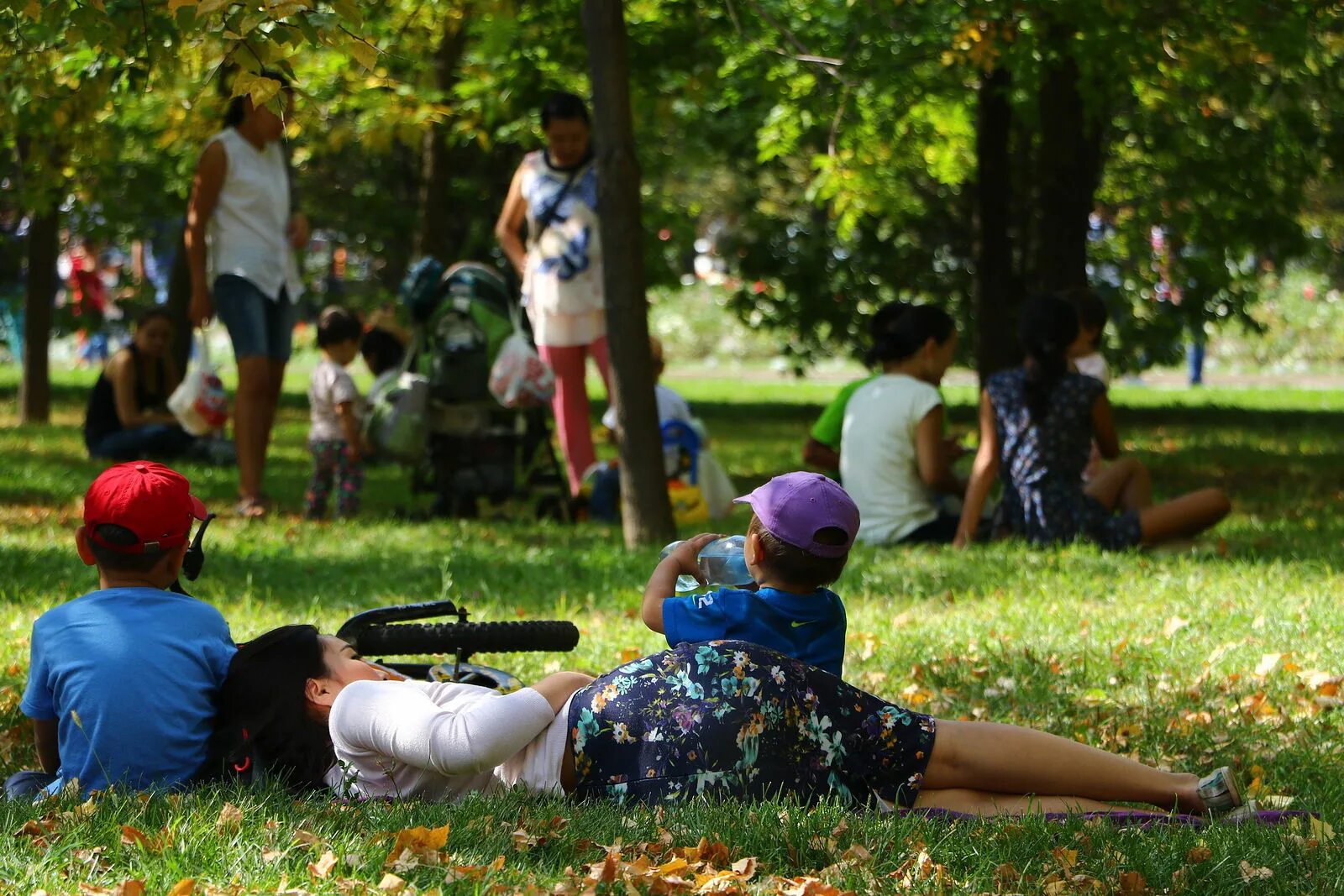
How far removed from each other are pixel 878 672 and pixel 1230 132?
12150 mm

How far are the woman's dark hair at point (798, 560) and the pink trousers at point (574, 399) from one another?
5787 millimetres

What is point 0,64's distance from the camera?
6.80 meters

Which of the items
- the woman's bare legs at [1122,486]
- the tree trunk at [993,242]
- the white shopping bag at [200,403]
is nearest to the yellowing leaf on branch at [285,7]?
the woman's bare legs at [1122,486]

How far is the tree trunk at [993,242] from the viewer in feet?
48.7

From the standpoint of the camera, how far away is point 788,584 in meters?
4.38

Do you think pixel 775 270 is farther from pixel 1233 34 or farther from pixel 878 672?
pixel 878 672

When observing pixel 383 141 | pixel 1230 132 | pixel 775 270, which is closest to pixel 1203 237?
pixel 1230 132

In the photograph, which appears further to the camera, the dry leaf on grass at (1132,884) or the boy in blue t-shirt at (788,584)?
the boy in blue t-shirt at (788,584)

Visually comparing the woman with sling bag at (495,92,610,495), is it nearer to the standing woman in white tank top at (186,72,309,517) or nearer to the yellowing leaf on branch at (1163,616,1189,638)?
the standing woman in white tank top at (186,72,309,517)

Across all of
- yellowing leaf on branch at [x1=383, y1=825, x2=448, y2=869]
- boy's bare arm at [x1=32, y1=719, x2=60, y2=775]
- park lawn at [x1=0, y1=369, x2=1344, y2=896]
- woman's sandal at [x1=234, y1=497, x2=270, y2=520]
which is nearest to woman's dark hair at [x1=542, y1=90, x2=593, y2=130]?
park lawn at [x1=0, y1=369, x2=1344, y2=896]

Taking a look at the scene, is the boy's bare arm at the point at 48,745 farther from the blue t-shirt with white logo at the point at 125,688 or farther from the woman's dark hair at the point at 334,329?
the woman's dark hair at the point at 334,329

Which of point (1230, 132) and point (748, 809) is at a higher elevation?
point (1230, 132)

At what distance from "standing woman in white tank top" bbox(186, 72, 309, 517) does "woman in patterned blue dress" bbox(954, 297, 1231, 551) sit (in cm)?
395

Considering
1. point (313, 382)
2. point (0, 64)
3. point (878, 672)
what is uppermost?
point (0, 64)
